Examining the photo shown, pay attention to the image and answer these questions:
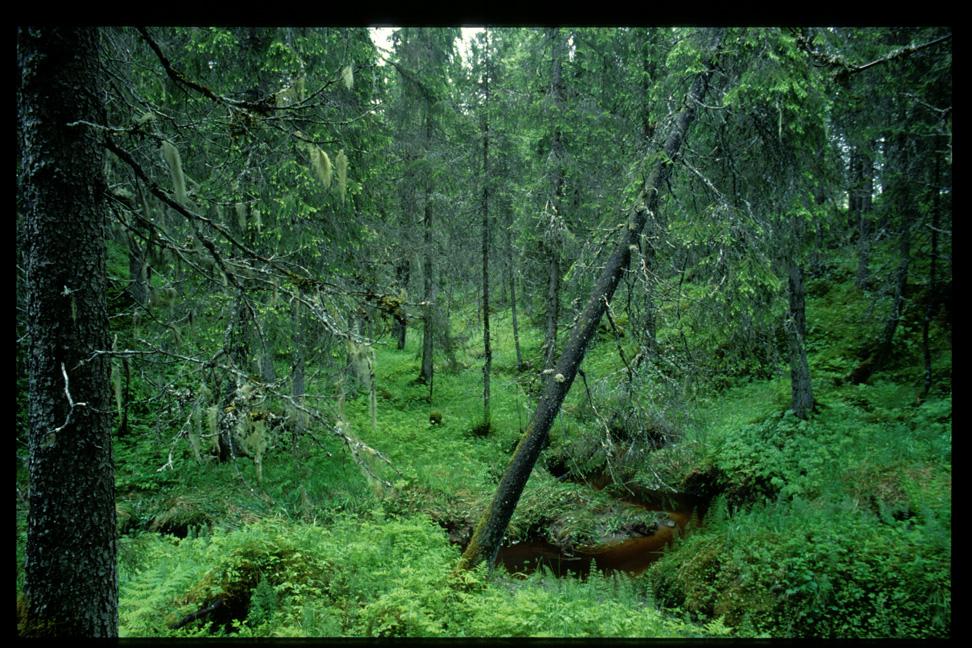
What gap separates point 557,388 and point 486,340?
8.62m

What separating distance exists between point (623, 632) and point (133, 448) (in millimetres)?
10205

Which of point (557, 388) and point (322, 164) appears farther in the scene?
point (557, 388)

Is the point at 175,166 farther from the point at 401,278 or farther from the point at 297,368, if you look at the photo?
the point at 401,278

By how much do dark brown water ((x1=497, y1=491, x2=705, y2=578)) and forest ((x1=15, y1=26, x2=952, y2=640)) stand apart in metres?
0.09

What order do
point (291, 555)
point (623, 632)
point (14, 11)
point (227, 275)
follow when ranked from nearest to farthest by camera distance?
point (14, 11) < point (227, 275) < point (623, 632) < point (291, 555)

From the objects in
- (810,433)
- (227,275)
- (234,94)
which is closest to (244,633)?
(227,275)

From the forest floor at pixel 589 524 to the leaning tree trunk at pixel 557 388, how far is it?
483 mm

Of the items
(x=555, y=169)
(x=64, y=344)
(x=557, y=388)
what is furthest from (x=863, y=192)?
(x=64, y=344)

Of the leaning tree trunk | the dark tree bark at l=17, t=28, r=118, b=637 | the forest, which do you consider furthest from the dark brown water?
→ the dark tree bark at l=17, t=28, r=118, b=637

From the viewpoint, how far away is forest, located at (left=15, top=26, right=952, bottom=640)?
2.63m

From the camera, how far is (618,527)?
10.3m

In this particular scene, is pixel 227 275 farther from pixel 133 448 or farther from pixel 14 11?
pixel 133 448

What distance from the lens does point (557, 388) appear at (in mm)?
6367

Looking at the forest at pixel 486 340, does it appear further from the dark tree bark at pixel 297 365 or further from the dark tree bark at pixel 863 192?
the dark tree bark at pixel 863 192
